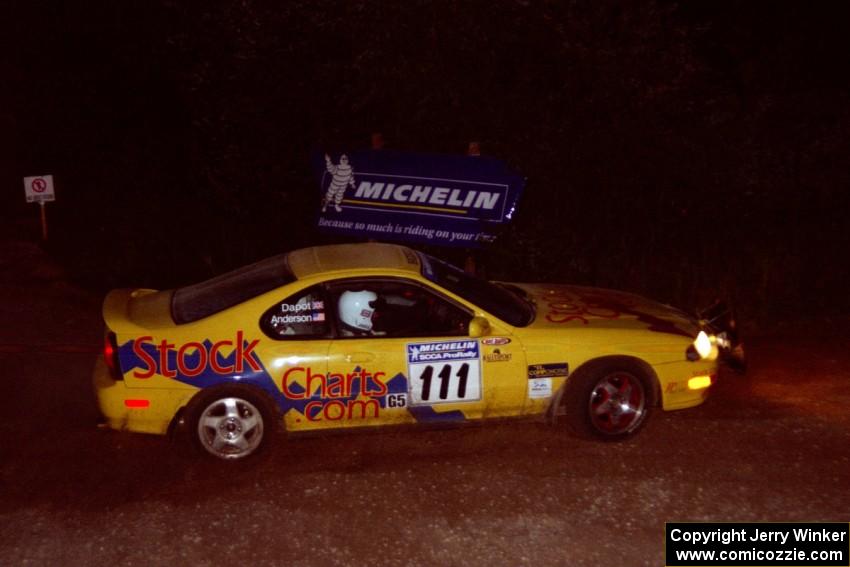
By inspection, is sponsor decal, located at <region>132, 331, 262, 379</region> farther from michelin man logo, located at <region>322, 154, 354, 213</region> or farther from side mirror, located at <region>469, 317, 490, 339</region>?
michelin man logo, located at <region>322, 154, 354, 213</region>

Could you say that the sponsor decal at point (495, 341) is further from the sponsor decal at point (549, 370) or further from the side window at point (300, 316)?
the side window at point (300, 316)

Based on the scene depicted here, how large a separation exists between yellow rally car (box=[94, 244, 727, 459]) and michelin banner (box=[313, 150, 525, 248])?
3887 mm

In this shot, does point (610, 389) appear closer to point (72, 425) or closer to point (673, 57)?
point (72, 425)

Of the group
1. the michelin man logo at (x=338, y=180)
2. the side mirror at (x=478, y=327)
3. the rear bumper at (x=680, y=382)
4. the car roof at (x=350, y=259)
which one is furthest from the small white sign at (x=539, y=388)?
the michelin man logo at (x=338, y=180)

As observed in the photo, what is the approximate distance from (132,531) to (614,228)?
7.75 m

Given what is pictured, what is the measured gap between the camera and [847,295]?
10.9 metres

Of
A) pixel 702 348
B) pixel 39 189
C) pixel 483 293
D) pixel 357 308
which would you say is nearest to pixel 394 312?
pixel 357 308

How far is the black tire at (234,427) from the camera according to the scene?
6.38m

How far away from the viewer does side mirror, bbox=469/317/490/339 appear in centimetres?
647

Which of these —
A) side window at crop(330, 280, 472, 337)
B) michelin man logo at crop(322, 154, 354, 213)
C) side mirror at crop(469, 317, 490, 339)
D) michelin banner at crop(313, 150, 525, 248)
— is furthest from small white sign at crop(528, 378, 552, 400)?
michelin man logo at crop(322, 154, 354, 213)

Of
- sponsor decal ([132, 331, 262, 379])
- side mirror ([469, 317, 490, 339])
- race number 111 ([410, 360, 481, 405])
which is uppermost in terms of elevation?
side mirror ([469, 317, 490, 339])

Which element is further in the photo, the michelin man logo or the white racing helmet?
the michelin man logo

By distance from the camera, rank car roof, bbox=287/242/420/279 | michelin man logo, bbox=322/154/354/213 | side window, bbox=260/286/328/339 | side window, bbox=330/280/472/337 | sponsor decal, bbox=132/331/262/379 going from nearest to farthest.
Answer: sponsor decal, bbox=132/331/262/379 < side window, bbox=260/286/328/339 < side window, bbox=330/280/472/337 < car roof, bbox=287/242/420/279 < michelin man logo, bbox=322/154/354/213

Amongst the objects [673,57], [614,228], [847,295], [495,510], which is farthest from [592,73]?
[495,510]
